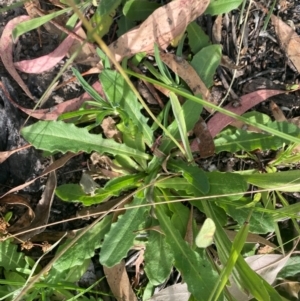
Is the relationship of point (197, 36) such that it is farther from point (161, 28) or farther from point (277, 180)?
point (277, 180)

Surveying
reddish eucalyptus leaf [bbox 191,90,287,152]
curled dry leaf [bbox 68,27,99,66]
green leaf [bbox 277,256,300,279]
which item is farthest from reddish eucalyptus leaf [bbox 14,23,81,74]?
green leaf [bbox 277,256,300,279]

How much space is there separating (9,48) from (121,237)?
69 cm

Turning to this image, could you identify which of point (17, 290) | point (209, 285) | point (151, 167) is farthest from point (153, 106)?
point (17, 290)

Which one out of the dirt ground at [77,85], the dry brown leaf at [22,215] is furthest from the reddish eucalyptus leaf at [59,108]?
the dry brown leaf at [22,215]

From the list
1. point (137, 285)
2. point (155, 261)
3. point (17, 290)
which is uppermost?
point (17, 290)

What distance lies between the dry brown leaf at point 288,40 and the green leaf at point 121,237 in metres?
0.67

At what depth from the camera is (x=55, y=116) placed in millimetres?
1390

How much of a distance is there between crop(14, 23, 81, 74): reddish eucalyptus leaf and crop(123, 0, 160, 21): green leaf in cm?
17

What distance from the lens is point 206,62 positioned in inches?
53.1

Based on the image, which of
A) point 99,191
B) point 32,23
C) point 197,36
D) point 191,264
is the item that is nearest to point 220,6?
point 197,36

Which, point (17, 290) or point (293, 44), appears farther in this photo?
point (293, 44)

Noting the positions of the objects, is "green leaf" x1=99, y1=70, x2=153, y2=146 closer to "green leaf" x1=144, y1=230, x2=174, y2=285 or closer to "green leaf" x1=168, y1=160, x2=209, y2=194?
"green leaf" x1=168, y1=160, x2=209, y2=194

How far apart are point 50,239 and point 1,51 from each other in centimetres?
62

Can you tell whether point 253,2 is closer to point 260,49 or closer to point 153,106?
point 260,49
